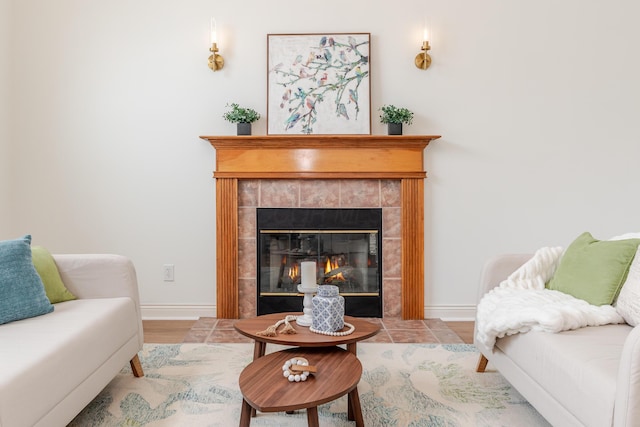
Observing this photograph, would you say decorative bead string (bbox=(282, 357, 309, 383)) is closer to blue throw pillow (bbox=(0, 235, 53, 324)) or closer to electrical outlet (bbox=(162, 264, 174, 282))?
blue throw pillow (bbox=(0, 235, 53, 324))

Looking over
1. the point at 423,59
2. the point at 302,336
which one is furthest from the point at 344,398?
the point at 423,59

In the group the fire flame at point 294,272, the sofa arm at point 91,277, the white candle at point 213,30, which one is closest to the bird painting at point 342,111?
the white candle at point 213,30

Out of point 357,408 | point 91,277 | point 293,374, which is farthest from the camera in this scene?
point 91,277

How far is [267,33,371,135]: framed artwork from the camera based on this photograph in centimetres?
335

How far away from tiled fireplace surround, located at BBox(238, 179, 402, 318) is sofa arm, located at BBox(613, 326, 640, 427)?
217 cm

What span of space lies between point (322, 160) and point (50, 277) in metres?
1.93

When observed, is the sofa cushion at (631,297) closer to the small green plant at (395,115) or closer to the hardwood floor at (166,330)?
the small green plant at (395,115)

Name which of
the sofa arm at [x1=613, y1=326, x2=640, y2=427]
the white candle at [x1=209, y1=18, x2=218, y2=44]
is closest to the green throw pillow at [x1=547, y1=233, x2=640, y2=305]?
the sofa arm at [x1=613, y1=326, x2=640, y2=427]

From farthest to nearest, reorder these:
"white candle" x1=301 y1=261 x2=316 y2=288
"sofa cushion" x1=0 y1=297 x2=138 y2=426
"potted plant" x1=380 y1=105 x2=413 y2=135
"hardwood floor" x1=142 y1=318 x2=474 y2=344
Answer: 1. "potted plant" x1=380 y1=105 x2=413 y2=135
2. "hardwood floor" x1=142 y1=318 x2=474 y2=344
3. "white candle" x1=301 y1=261 x2=316 y2=288
4. "sofa cushion" x1=0 y1=297 x2=138 y2=426

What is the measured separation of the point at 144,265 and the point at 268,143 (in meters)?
1.36

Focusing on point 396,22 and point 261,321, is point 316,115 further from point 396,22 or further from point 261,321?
point 261,321

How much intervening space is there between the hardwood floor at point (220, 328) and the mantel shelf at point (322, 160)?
110 centimetres

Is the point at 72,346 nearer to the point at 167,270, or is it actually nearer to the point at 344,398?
the point at 344,398

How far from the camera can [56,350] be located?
155 centimetres
